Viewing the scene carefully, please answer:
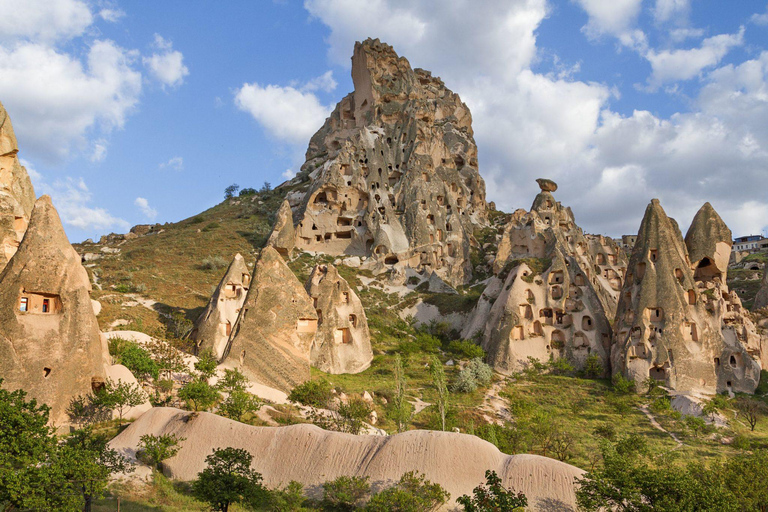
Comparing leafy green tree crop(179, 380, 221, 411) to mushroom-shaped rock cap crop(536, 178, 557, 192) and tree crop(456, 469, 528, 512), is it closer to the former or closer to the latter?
tree crop(456, 469, 528, 512)

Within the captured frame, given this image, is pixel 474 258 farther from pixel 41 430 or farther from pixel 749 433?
pixel 41 430

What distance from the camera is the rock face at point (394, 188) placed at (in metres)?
64.5

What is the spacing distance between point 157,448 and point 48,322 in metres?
7.48

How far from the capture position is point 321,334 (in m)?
39.0

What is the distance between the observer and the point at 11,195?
93.3ft

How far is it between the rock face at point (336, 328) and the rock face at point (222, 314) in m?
5.25

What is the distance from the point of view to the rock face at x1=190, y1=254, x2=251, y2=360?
34312 mm

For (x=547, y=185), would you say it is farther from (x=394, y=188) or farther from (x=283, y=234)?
(x=283, y=234)

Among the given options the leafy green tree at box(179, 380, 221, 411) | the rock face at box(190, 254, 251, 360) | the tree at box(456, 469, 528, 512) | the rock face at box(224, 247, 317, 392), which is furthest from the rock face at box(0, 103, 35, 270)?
the tree at box(456, 469, 528, 512)

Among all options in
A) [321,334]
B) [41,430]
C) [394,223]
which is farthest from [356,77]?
[41,430]

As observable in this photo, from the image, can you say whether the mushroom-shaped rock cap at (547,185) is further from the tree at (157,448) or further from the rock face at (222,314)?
the tree at (157,448)

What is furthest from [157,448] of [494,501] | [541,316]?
[541,316]

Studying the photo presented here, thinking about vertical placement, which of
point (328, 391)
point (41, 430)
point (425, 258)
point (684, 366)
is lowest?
point (41, 430)

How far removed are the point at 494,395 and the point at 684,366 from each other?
12341 mm
